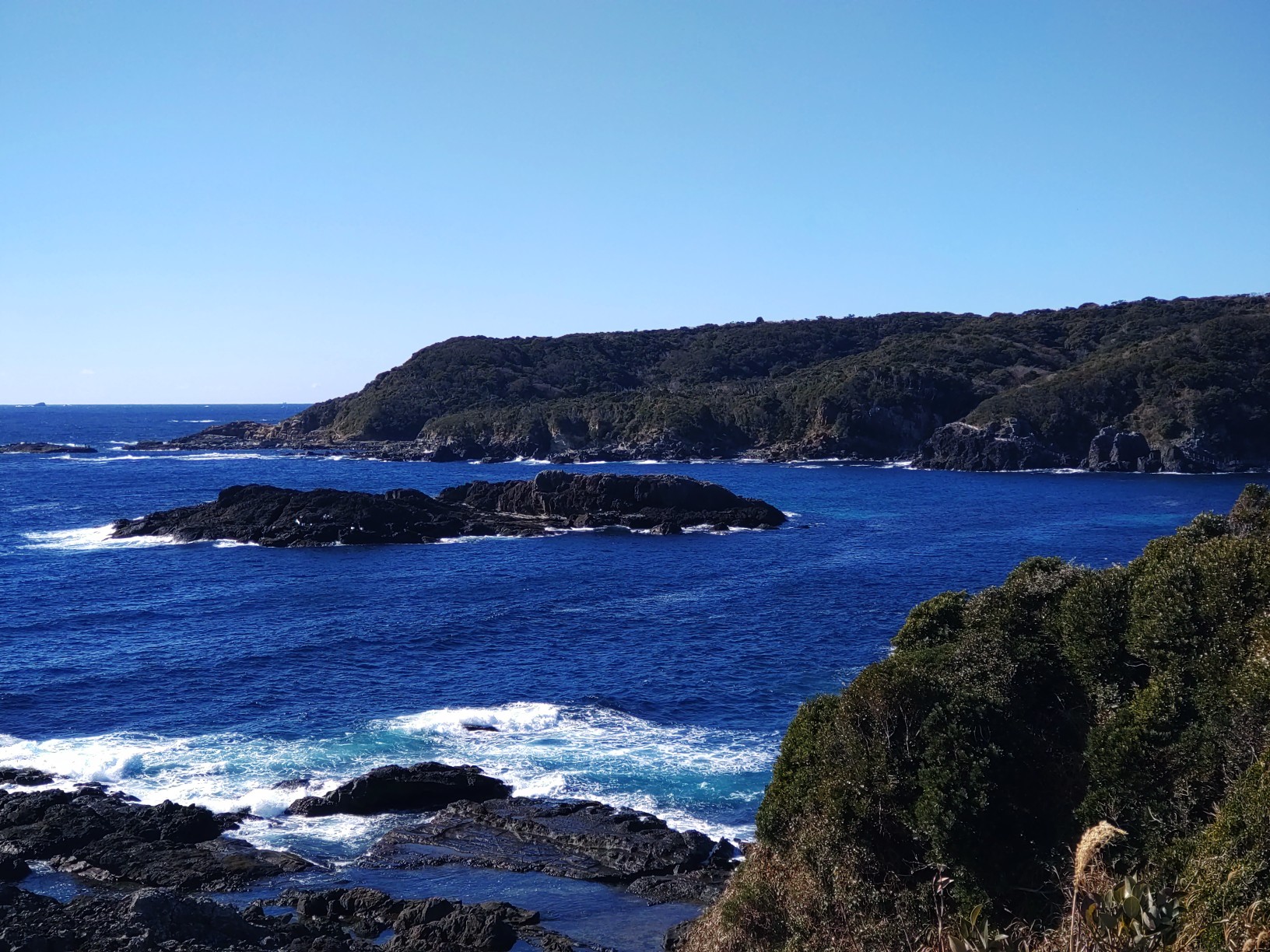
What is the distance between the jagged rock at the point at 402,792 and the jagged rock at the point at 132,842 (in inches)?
93.5

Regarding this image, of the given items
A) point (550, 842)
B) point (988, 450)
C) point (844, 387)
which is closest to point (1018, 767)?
point (550, 842)

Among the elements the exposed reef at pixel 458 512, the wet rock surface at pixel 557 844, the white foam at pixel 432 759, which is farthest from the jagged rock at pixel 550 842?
the exposed reef at pixel 458 512

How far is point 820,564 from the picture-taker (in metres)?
65.6

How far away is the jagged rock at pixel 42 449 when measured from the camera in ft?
504

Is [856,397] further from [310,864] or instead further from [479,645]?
[310,864]

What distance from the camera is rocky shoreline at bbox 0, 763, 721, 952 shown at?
67.6 ft

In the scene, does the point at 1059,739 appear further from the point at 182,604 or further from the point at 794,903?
the point at 182,604

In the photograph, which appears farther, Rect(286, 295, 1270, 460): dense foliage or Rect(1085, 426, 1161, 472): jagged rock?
Rect(286, 295, 1270, 460): dense foliage

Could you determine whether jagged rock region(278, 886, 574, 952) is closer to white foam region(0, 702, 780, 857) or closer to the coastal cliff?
white foam region(0, 702, 780, 857)

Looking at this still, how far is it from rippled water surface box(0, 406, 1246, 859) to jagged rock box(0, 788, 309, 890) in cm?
138

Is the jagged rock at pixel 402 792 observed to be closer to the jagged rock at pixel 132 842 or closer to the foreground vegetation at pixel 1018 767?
the jagged rock at pixel 132 842

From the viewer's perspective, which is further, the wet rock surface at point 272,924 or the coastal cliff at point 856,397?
the coastal cliff at point 856,397

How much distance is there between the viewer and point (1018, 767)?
62.2 feet

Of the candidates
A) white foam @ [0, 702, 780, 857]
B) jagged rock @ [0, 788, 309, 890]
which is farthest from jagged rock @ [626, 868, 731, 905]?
jagged rock @ [0, 788, 309, 890]
